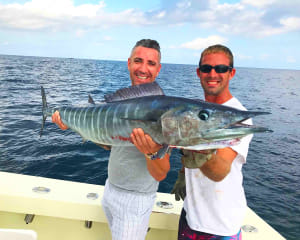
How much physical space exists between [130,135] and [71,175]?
578 cm

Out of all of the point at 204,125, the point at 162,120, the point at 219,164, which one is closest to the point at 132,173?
the point at 162,120

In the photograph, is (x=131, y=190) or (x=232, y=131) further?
(x=131, y=190)

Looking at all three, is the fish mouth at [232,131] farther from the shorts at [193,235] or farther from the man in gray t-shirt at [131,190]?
the shorts at [193,235]

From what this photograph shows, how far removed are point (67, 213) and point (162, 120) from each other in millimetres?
2032

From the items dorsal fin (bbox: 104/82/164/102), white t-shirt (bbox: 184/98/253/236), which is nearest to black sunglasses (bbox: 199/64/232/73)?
white t-shirt (bbox: 184/98/253/236)

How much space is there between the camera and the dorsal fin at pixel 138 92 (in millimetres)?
2079

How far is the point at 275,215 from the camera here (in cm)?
684

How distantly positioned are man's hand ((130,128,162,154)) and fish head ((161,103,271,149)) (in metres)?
0.17

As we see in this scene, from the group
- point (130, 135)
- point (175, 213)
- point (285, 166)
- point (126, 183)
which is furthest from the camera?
point (285, 166)

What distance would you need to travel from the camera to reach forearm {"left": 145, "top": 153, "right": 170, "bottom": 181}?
207 centimetres

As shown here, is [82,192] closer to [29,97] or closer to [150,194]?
[150,194]

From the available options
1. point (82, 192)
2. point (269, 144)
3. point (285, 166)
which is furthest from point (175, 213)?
point (269, 144)

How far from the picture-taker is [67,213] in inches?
118

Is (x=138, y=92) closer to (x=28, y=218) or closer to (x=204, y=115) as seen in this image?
(x=204, y=115)
